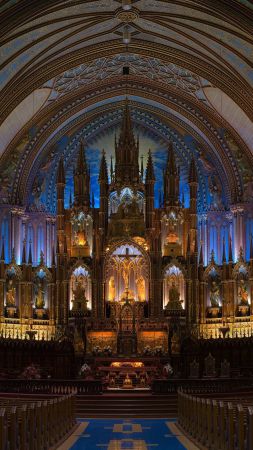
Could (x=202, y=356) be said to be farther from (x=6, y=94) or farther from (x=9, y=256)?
(x=6, y=94)

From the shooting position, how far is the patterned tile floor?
53.2 feet

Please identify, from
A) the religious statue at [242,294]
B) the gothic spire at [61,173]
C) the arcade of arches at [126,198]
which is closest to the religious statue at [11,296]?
the arcade of arches at [126,198]

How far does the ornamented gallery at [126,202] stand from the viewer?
113 feet

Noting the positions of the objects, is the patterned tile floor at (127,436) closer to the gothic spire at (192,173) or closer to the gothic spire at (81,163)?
the gothic spire at (192,173)

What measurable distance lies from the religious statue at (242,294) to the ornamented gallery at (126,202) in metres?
0.05

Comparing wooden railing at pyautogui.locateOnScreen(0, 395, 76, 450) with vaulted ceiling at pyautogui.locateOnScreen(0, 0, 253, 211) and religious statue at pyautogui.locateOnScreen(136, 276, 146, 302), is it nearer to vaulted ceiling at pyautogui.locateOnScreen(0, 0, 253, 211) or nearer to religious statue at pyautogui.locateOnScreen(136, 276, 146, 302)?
vaulted ceiling at pyautogui.locateOnScreen(0, 0, 253, 211)

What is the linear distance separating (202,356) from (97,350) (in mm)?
4869

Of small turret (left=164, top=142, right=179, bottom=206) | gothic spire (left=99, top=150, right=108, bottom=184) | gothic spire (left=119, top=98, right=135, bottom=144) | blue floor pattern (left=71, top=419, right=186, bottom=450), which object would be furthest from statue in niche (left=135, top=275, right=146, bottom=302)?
blue floor pattern (left=71, top=419, right=186, bottom=450)

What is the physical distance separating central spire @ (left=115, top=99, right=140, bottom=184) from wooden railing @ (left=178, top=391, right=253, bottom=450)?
19983 mm

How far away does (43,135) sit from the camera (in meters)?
39.3

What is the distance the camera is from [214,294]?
37.9 m

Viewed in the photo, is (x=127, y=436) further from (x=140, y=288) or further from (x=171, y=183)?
(x=171, y=183)

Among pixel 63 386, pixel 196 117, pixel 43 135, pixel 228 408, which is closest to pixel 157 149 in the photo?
pixel 196 117

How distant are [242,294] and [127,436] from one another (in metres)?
19.1
